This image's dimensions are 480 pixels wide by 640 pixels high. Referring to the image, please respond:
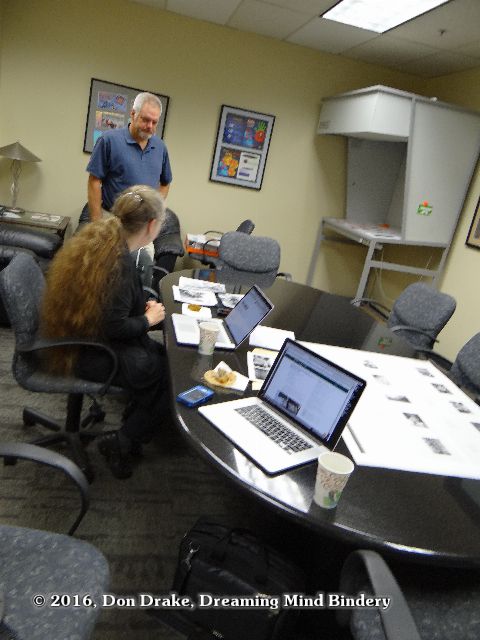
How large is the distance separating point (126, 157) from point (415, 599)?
→ 291cm

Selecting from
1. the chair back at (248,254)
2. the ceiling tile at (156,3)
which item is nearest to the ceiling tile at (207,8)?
the ceiling tile at (156,3)

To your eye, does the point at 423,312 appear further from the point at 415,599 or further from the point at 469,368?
the point at 415,599

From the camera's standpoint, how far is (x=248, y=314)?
74.6 inches

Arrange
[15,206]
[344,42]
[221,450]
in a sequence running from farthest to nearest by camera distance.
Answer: [15,206]
[344,42]
[221,450]

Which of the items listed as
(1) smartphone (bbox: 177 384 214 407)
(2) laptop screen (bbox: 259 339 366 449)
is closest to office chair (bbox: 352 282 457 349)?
(2) laptop screen (bbox: 259 339 366 449)

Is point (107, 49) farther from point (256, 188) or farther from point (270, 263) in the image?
point (270, 263)

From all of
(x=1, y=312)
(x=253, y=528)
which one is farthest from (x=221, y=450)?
(x=1, y=312)

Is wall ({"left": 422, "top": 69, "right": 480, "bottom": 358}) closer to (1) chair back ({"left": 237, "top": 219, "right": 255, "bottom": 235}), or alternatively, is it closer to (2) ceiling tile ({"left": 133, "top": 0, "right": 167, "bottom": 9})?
(1) chair back ({"left": 237, "top": 219, "right": 255, "bottom": 235})

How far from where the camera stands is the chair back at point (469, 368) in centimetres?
228

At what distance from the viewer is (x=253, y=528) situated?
186 cm

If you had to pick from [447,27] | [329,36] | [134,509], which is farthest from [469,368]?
[329,36]

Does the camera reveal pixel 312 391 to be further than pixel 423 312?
No

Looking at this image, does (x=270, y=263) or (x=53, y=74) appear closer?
(x=270, y=263)

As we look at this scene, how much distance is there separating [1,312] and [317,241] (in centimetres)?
323
